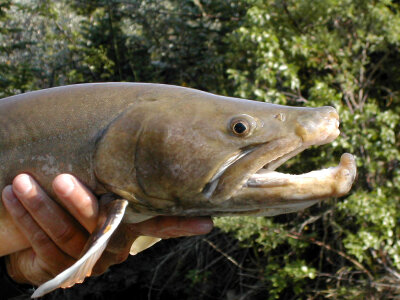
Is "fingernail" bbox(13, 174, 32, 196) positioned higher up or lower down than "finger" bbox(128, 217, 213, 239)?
higher up

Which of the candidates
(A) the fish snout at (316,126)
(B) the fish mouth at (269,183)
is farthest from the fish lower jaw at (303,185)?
(A) the fish snout at (316,126)

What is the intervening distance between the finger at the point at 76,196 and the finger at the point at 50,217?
0.12m

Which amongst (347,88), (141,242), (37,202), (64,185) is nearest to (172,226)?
(141,242)

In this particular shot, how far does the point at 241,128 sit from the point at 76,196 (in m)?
0.69

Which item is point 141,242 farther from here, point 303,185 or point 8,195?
point 303,185

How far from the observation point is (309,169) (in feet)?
16.9

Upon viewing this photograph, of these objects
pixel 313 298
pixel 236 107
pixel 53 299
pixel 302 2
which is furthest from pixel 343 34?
pixel 53 299

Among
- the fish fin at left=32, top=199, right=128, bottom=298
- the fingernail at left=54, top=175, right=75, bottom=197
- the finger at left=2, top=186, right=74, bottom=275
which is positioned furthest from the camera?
the finger at left=2, top=186, right=74, bottom=275

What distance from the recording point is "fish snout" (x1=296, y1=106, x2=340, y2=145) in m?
1.70

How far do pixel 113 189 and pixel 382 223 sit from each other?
3345 mm

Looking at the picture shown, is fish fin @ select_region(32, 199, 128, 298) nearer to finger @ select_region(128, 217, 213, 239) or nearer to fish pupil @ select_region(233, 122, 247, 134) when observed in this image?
finger @ select_region(128, 217, 213, 239)

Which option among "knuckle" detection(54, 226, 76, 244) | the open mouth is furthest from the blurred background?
the open mouth

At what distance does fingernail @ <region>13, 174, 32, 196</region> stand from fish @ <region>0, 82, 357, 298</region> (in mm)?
40

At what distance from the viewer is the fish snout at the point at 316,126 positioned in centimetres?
170
